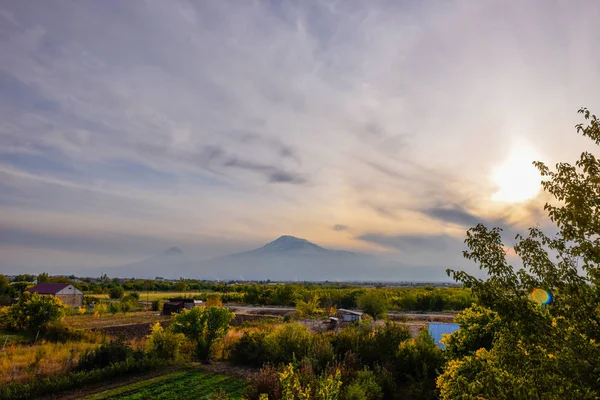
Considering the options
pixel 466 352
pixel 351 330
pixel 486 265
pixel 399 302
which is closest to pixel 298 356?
pixel 351 330

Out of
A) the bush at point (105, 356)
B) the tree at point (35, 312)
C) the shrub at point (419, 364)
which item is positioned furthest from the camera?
the tree at point (35, 312)

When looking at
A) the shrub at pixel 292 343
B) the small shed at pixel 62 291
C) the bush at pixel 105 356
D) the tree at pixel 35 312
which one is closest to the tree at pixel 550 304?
the shrub at pixel 292 343

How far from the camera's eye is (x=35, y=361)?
1703 cm

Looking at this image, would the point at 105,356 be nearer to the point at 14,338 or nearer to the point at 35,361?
the point at 35,361

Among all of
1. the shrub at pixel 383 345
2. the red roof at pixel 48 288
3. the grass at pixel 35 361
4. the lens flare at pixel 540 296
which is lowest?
the grass at pixel 35 361

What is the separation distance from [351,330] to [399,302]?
150ft

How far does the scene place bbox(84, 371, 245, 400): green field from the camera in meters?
12.7

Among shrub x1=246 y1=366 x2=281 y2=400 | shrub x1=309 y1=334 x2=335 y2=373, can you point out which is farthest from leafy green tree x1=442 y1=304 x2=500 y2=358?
shrub x1=309 y1=334 x2=335 y2=373

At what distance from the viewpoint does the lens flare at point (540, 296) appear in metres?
4.51

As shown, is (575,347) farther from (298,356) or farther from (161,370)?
(161,370)

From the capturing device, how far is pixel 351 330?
61.4 ft

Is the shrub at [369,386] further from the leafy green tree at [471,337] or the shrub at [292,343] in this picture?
the shrub at [292,343]

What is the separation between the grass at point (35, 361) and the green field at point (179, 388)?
4.08 meters

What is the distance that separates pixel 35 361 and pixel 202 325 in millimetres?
7525
